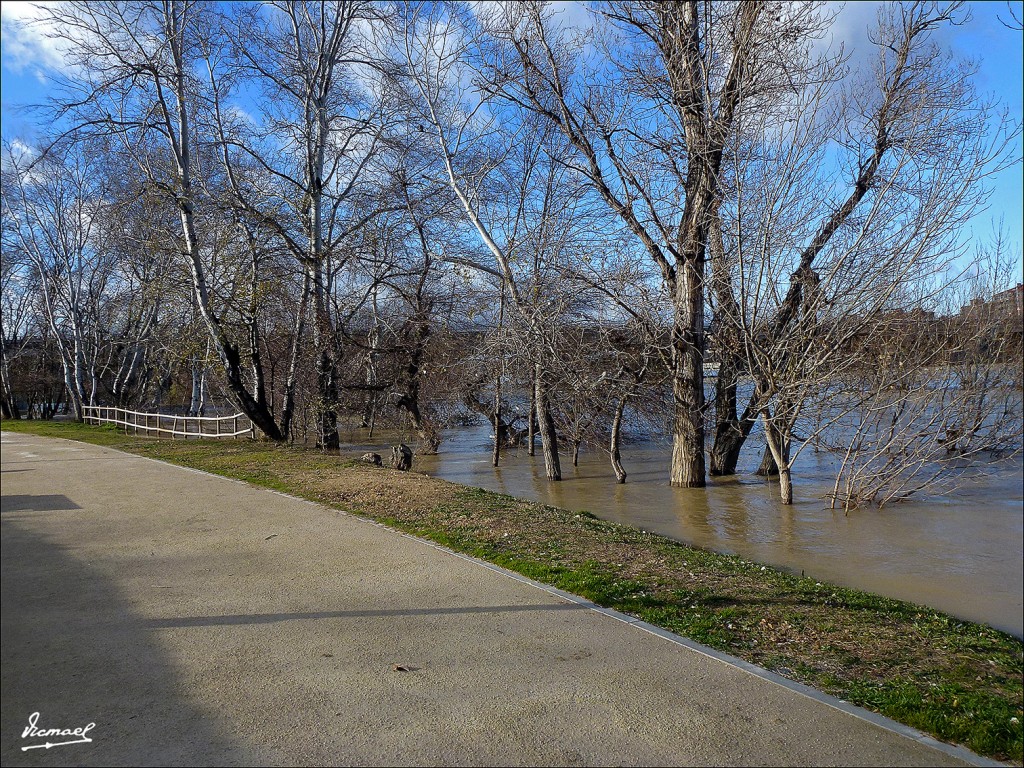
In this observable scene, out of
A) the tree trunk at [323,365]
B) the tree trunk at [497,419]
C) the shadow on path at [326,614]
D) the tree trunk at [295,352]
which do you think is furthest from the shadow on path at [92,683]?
the tree trunk at [295,352]

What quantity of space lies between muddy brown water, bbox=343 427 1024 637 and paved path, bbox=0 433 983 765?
2.90m

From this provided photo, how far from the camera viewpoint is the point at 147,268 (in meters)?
24.6

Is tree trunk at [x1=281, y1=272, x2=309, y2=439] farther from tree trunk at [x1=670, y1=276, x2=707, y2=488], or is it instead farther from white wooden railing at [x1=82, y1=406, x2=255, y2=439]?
tree trunk at [x1=670, y1=276, x2=707, y2=488]

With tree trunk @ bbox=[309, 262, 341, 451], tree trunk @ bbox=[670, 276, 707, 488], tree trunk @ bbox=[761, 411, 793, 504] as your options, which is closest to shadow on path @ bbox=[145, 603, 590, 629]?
tree trunk @ bbox=[761, 411, 793, 504]

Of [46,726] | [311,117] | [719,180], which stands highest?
[311,117]

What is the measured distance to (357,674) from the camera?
4414mm

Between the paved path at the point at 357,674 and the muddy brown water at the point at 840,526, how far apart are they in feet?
9.52

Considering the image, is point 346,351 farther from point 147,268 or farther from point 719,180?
point 719,180

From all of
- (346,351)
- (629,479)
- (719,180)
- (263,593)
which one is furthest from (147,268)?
(263,593)

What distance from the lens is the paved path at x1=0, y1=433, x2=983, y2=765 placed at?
142 inches

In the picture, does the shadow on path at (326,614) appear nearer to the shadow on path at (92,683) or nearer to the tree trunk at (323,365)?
the shadow on path at (92,683)

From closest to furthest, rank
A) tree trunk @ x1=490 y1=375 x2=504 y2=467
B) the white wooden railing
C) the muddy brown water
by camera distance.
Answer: the muddy brown water, tree trunk @ x1=490 y1=375 x2=504 y2=467, the white wooden railing

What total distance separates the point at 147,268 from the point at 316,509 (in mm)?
18477

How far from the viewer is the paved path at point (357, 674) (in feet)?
11.8
